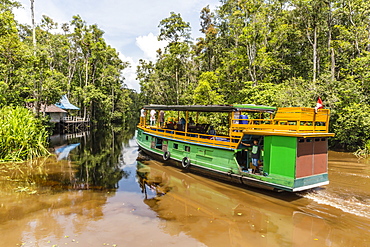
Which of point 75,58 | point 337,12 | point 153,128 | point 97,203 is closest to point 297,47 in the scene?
point 337,12

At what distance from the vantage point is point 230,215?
28.2 feet

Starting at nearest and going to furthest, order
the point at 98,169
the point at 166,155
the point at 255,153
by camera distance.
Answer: the point at 255,153
the point at 98,169
the point at 166,155

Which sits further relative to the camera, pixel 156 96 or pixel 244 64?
pixel 156 96

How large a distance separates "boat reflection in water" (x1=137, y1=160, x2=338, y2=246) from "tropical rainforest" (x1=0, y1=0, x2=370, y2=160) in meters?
13.6

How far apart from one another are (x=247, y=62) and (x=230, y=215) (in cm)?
2392

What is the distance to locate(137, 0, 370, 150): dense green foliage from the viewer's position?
20266mm

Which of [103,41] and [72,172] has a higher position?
[103,41]

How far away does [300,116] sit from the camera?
9102 mm

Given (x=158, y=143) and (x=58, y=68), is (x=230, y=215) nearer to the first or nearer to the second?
(x=158, y=143)

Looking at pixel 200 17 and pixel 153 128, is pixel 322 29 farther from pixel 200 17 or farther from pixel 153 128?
pixel 200 17

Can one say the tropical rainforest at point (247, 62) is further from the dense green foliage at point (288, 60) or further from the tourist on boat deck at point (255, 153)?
the tourist on boat deck at point (255, 153)

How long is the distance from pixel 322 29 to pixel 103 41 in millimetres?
36020

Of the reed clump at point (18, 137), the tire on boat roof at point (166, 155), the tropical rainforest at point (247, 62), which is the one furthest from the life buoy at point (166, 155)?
the tropical rainforest at point (247, 62)

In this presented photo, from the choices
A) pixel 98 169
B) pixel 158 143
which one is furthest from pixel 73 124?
pixel 98 169
